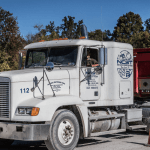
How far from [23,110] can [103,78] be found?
2824mm

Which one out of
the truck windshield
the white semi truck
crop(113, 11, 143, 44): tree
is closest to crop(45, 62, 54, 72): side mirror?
the white semi truck

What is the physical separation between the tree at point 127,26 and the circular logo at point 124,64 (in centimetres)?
3781

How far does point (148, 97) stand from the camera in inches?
444

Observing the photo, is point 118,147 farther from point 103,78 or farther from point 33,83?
point 33,83

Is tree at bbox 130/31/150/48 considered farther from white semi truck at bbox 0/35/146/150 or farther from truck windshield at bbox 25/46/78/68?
truck windshield at bbox 25/46/78/68

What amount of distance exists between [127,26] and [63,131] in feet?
142

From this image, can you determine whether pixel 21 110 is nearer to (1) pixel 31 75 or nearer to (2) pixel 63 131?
(1) pixel 31 75

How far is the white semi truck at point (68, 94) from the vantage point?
699 centimetres

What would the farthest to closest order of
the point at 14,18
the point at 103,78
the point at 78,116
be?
the point at 14,18, the point at 103,78, the point at 78,116

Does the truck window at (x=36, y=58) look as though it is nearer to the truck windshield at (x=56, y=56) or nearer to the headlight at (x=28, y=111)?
the truck windshield at (x=56, y=56)

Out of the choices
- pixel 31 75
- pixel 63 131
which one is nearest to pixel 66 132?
pixel 63 131

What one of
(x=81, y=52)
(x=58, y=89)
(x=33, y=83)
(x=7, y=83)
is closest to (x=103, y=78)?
(x=81, y=52)

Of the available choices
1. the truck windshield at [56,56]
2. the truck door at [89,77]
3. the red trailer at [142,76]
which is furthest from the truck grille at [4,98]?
the red trailer at [142,76]

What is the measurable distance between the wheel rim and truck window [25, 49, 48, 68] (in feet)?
6.25
